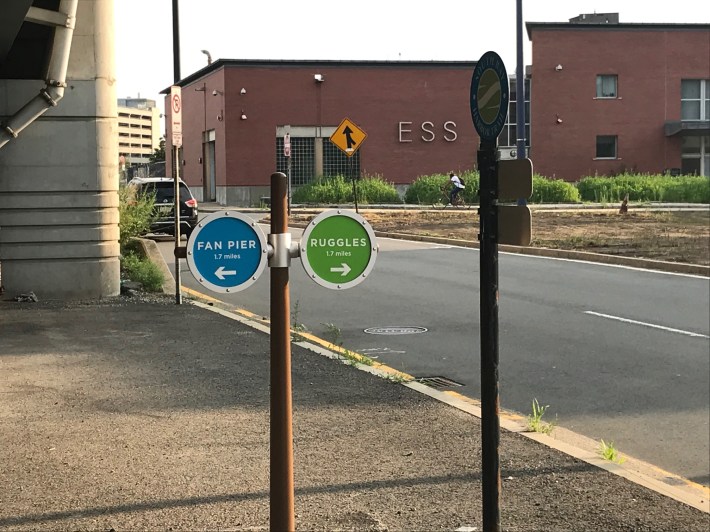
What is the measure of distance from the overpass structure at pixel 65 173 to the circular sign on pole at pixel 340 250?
9992 mm

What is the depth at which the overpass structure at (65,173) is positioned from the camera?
13203 mm

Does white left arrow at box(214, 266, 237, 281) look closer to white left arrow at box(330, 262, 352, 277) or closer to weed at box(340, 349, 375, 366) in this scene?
white left arrow at box(330, 262, 352, 277)

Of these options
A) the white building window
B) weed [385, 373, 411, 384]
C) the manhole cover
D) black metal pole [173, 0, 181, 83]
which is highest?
the white building window

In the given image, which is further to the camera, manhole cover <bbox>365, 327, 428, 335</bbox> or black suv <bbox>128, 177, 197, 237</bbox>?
black suv <bbox>128, 177, 197, 237</bbox>

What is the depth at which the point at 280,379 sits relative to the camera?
3912 millimetres

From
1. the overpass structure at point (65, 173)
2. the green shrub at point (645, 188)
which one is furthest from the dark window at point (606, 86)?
the overpass structure at point (65, 173)

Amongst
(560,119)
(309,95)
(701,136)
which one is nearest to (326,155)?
(309,95)

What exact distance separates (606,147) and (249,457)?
158 feet

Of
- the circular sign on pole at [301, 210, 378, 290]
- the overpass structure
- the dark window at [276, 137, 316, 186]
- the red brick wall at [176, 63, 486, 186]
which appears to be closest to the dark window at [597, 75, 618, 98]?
the red brick wall at [176, 63, 486, 186]

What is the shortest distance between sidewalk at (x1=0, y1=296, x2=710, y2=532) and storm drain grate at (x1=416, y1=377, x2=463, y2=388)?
65 centimetres

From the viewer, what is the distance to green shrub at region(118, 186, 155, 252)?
16.6 m

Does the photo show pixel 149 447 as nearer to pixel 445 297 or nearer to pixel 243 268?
pixel 243 268

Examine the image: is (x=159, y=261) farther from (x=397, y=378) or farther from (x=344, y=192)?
(x=344, y=192)

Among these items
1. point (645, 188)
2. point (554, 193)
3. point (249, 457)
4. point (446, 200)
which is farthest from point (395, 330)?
point (645, 188)
